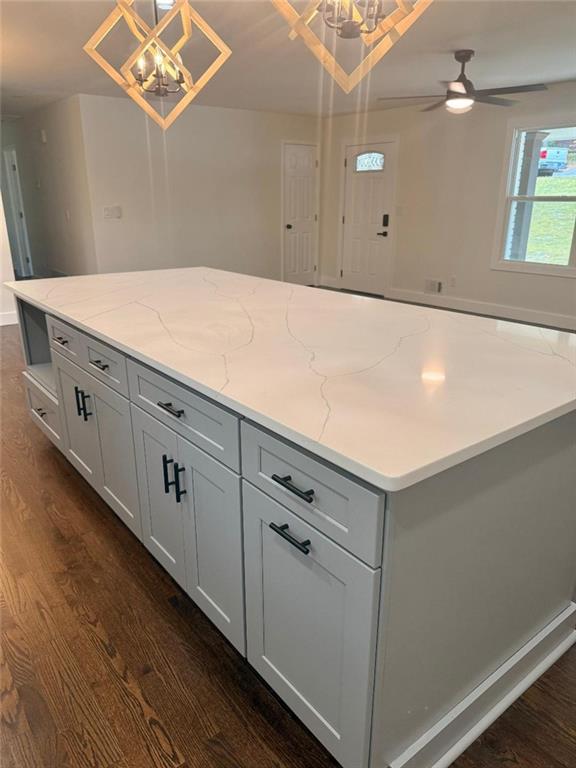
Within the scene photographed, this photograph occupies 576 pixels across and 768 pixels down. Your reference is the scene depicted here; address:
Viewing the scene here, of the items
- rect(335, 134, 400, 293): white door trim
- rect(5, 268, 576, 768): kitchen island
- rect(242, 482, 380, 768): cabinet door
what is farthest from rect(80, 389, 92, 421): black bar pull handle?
rect(335, 134, 400, 293): white door trim

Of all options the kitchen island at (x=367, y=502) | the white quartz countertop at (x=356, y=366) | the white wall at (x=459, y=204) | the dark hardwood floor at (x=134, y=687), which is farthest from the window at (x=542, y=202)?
the dark hardwood floor at (x=134, y=687)

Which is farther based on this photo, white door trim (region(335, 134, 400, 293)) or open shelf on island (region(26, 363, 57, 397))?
white door trim (region(335, 134, 400, 293))

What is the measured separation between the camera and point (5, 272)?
595 centimetres

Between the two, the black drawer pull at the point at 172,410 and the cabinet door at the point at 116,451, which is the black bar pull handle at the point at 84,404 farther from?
the black drawer pull at the point at 172,410

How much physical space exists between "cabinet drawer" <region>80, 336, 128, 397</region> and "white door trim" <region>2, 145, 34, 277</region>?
8.17 m

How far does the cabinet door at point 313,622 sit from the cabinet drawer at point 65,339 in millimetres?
1324

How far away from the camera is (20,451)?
314cm

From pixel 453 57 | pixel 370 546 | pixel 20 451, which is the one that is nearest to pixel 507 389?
pixel 370 546

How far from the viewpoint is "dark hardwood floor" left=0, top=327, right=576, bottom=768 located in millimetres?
1416

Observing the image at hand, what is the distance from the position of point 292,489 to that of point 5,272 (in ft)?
19.3

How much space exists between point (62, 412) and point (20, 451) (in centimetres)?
68

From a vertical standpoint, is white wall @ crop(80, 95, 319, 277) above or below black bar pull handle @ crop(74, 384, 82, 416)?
above

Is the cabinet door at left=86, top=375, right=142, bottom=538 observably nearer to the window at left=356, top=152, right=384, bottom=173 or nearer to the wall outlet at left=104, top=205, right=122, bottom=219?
the wall outlet at left=104, top=205, right=122, bottom=219

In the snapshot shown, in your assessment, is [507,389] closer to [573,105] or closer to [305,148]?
[573,105]
